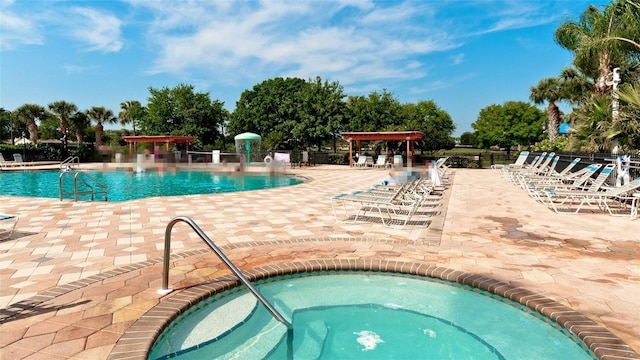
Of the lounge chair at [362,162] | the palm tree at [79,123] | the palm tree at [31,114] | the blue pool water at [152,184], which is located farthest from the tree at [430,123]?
the palm tree at [31,114]

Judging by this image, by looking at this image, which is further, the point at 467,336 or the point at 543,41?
the point at 543,41

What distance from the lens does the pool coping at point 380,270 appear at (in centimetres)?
262

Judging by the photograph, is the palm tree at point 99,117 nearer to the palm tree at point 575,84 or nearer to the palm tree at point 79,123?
the palm tree at point 79,123

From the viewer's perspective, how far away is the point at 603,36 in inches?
600

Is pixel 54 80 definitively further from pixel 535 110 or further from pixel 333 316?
pixel 535 110

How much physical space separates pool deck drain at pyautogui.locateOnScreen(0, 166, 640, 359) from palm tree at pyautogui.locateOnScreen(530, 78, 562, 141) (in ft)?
111

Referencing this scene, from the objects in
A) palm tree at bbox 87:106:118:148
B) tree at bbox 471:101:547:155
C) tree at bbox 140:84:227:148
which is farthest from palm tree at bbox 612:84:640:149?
tree at bbox 471:101:547:155

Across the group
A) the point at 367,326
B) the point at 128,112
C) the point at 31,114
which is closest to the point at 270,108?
the point at 128,112

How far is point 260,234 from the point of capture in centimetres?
604

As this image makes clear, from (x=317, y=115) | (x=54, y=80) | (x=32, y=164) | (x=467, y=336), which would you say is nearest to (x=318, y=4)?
(x=54, y=80)

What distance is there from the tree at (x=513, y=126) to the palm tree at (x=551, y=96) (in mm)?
22943

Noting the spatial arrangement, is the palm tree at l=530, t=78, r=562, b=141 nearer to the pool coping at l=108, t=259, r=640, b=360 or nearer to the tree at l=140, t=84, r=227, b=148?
the tree at l=140, t=84, r=227, b=148

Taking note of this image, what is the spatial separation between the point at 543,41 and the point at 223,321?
83.7 ft

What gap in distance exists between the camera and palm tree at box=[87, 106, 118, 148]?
4556 cm
